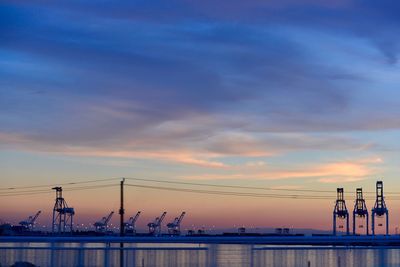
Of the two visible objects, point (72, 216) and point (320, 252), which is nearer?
point (320, 252)

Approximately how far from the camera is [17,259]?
3359cm

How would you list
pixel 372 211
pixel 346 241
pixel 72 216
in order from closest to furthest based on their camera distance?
pixel 346 241, pixel 372 211, pixel 72 216

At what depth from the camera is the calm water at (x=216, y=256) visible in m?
32.3

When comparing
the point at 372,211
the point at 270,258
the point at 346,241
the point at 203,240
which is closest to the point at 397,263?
the point at 346,241

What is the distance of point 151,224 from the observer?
19500 centimetres

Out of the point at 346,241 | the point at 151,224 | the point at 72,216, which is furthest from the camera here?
the point at 151,224

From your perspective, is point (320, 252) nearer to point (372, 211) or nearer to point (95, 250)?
point (95, 250)

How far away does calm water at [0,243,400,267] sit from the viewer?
32.3 meters

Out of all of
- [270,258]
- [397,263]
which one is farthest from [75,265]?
[397,263]

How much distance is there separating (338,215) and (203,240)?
127107mm

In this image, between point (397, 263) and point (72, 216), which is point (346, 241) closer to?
point (397, 263)

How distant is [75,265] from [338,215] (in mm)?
128001

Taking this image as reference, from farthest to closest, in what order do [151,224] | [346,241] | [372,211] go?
[151,224]
[372,211]
[346,241]

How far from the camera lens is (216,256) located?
32.6 m
